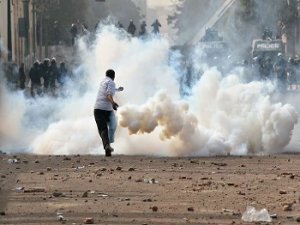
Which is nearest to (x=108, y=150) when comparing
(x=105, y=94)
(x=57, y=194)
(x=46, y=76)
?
(x=105, y=94)

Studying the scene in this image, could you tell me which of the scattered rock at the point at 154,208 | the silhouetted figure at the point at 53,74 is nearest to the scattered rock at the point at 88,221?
the scattered rock at the point at 154,208

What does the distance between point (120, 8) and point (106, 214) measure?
373 ft

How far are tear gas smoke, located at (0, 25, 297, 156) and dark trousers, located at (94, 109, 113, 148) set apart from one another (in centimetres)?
73

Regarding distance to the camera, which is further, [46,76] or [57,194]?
[46,76]

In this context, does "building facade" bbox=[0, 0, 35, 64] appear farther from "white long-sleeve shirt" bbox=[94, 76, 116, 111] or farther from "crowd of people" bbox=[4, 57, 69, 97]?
"white long-sleeve shirt" bbox=[94, 76, 116, 111]

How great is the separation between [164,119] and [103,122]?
120cm

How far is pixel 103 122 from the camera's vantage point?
19.3 m

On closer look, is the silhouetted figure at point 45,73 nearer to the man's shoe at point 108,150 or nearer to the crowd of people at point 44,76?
the crowd of people at point 44,76

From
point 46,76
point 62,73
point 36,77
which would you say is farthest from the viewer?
point 36,77

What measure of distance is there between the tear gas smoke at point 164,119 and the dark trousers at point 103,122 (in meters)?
0.73

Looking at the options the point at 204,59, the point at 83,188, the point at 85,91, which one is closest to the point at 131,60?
the point at 85,91

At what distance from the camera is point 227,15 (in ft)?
230

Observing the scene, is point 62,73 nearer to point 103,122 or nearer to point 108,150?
point 103,122

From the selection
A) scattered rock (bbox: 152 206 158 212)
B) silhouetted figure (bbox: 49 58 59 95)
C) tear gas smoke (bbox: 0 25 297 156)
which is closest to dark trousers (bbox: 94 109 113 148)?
tear gas smoke (bbox: 0 25 297 156)
